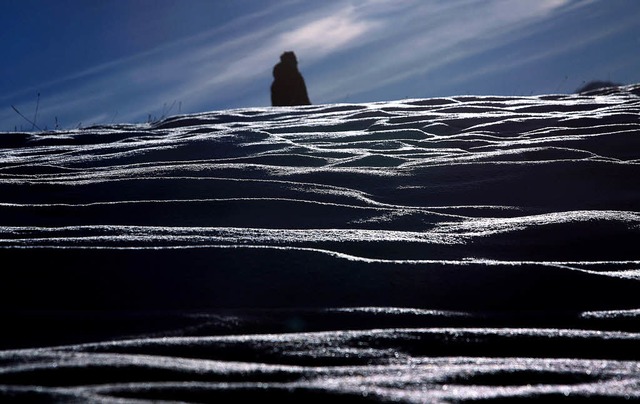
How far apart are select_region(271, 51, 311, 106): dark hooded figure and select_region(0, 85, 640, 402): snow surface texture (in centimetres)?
786

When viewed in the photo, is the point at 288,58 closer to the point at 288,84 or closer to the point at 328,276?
the point at 288,84

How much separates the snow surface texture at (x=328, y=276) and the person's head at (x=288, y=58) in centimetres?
814

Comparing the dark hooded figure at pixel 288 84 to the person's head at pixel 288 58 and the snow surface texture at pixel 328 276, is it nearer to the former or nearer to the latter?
the person's head at pixel 288 58

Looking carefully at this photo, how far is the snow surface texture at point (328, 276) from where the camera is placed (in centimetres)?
116

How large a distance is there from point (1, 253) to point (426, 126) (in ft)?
9.26

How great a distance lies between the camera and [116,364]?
1.14 m

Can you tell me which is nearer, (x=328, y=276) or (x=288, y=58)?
(x=328, y=276)

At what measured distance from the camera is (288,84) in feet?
36.6

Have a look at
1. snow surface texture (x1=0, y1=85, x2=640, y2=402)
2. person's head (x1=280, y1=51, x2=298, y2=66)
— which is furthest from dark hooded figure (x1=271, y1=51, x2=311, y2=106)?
snow surface texture (x1=0, y1=85, x2=640, y2=402)

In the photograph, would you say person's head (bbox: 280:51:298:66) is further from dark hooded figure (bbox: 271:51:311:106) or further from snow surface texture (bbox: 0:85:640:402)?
snow surface texture (bbox: 0:85:640:402)

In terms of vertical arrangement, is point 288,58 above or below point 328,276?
above

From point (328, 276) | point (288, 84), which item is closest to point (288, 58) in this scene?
point (288, 84)

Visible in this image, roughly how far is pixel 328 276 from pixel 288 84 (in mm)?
9696

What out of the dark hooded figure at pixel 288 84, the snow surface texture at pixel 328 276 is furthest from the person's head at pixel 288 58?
the snow surface texture at pixel 328 276
